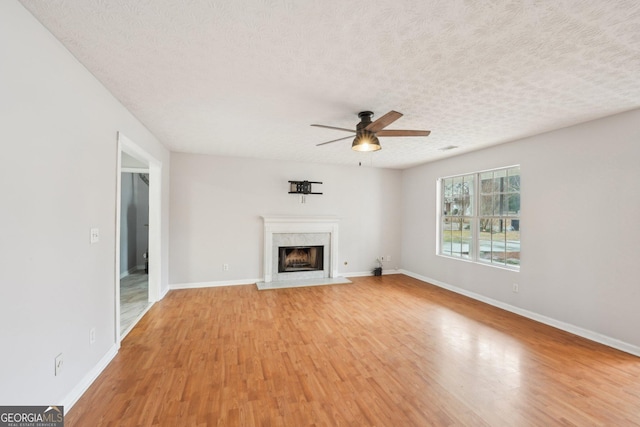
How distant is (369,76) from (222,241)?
4.23 m

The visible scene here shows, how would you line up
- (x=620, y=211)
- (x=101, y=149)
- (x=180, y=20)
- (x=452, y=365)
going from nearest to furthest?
(x=180, y=20), (x=101, y=149), (x=452, y=365), (x=620, y=211)

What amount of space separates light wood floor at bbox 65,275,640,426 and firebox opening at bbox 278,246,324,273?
1.82 meters

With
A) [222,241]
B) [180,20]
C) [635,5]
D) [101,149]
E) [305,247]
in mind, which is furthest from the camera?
[305,247]

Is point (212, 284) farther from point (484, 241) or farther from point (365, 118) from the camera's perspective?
point (484, 241)

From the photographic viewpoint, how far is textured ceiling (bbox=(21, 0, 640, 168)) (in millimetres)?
1482

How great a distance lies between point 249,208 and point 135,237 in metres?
3.36

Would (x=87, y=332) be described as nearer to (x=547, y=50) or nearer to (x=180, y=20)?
(x=180, y=20)

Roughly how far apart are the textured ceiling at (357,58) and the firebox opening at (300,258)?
10.3 feet

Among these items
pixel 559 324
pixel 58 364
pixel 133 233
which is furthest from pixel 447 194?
pixel 133 233

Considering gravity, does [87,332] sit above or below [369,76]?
below

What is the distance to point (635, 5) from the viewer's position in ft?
4.61

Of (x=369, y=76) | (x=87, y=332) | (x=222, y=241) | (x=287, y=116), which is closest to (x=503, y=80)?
(x=369, y=76)

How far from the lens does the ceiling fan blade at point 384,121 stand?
2.28 m

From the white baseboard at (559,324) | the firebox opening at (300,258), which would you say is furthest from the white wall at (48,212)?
the white baseboard at (559,324)
